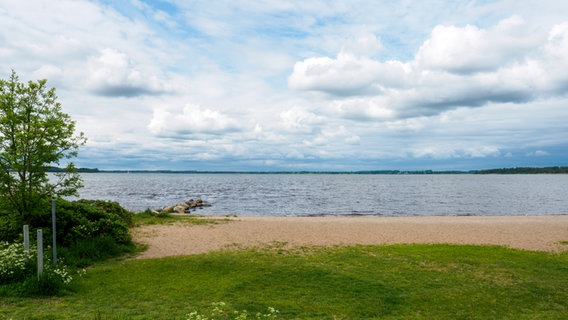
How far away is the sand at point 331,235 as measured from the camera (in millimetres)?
17297

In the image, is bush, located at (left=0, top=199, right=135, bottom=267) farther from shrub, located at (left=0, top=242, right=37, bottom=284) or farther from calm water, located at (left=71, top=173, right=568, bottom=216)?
calm water, located at (left=71, top=173, right=568, bottom=216)

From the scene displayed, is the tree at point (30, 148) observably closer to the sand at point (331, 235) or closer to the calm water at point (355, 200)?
the sand at point (331, 235)

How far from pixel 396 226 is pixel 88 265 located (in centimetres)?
1930

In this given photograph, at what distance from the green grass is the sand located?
313 centimetres

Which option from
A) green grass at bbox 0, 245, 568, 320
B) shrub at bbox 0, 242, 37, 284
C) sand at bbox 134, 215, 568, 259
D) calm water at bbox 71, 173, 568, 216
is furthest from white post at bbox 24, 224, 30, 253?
calm water at bbox 71, 173, 568, 216

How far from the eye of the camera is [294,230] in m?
22.8

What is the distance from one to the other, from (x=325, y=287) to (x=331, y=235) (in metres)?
11.0

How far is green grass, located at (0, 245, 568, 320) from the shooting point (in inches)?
326

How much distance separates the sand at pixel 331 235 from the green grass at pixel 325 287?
313 cm

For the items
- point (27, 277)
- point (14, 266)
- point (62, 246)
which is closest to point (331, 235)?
point (62, 246)

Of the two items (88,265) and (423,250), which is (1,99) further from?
(423,250)

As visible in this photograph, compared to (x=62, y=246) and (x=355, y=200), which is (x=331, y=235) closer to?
(x=62, y=246)

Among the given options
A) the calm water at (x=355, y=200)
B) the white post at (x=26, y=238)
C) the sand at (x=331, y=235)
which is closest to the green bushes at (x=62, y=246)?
the white post at (x=26, y=238)

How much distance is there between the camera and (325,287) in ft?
33.2
